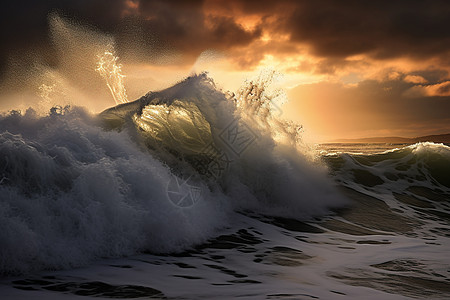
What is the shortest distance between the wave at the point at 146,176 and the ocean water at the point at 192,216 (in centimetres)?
2

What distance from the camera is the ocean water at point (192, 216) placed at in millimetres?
4230

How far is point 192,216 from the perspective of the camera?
657 cm

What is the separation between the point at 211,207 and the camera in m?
7.68

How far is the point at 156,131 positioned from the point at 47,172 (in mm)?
4474

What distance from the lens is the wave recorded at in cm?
473

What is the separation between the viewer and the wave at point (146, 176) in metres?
4.73

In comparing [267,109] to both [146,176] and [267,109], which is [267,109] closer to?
[267,109]

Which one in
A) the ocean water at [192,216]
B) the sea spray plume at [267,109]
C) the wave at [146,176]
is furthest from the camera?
the sea spray plume at [267,109]

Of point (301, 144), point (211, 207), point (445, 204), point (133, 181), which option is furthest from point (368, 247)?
point (445, 204)

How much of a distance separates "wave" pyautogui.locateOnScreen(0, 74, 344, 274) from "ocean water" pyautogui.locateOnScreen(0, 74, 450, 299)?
2 centimetres

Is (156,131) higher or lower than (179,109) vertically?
lower

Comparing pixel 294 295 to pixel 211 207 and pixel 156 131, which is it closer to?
pixel 211 207

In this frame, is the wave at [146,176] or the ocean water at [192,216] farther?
the wave at [146,176]

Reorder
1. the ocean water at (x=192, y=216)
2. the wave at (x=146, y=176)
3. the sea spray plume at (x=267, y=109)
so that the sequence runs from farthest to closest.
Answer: the sea spray plume at (x=267, y=109) → the wave at (x=146, y=176) → the ocean water at (x=192, y=216)
